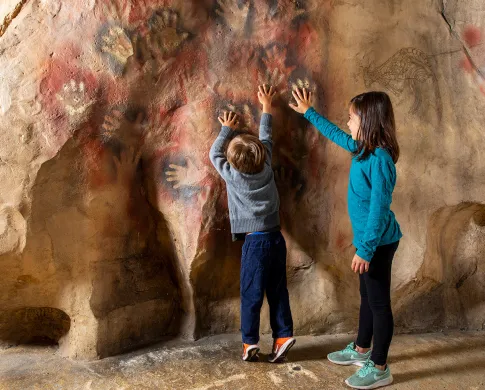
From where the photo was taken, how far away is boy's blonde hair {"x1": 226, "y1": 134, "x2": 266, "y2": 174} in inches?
89.7

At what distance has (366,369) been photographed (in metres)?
2.28

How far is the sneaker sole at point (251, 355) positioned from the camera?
95.3 inches

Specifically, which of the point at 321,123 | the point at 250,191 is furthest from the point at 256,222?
the point at 321,123

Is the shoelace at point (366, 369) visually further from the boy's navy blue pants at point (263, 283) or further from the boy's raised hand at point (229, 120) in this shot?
the boy's raised hand at point (229, 120)

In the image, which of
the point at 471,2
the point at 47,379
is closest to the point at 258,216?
the point at 47,379

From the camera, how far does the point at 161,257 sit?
270cm

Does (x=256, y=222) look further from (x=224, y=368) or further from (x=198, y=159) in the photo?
(x=224, y=368)

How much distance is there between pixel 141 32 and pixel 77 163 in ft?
2.08

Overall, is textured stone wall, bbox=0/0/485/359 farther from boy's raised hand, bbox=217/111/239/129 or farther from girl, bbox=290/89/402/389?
girl, bbox=290/89/402/389

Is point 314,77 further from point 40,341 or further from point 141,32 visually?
point 40,341

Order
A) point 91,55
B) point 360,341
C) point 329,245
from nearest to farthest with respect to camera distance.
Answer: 1. point 91,55
2. point 360,341
3. point 329,245

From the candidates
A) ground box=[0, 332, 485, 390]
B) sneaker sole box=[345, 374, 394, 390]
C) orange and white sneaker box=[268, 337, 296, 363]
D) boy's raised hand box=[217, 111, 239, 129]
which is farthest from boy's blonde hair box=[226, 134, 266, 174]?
sneaker sole box=[345, 374, 394, 390]

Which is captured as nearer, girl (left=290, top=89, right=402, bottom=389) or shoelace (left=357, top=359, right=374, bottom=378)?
girl (left=290, top=89, right=402, bottom=389)

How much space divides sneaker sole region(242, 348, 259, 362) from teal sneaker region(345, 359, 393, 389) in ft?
1.36
